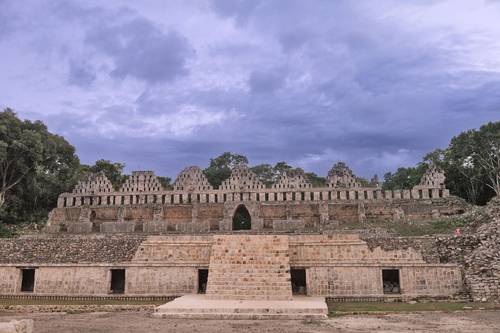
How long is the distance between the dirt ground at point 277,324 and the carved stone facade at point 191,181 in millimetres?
23372

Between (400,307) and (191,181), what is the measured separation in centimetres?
2458

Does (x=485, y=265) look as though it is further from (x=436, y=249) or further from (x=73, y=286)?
(x=73, y=286)

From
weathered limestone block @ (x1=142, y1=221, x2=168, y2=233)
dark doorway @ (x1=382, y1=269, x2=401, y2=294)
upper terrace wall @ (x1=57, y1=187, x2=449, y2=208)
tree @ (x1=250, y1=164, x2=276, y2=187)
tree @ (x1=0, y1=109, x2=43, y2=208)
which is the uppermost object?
tree @ (x1=250, y1=164, x2=276, y2=187)

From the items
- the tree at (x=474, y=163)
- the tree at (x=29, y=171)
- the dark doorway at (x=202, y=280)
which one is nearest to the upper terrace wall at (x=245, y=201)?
the tree at (x=29, y=171)

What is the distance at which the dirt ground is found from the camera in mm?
10617

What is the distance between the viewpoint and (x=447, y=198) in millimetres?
33219

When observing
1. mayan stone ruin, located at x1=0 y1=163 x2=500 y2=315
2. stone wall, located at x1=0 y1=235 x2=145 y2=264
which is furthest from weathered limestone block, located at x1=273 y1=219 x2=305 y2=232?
stone wall, located at x1=0 y1=235 x2=145 y2=264

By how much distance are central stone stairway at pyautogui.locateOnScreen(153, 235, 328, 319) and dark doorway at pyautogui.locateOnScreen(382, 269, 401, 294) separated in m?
3.66

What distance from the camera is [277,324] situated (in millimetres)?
11617

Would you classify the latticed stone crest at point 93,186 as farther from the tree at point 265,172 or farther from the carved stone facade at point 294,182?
the tree at point 265,172

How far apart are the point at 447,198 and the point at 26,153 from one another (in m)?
30.5

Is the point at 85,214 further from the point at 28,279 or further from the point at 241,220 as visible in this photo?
the point at 28,279

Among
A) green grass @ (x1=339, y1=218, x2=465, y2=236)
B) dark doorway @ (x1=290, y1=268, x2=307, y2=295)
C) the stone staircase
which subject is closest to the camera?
the stone staircase

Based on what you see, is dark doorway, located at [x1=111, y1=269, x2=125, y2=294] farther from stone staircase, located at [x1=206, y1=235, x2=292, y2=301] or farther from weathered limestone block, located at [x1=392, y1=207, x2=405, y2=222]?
weathered limestone block, located at [x1=392, y1=207, x2=405, y2=222]
